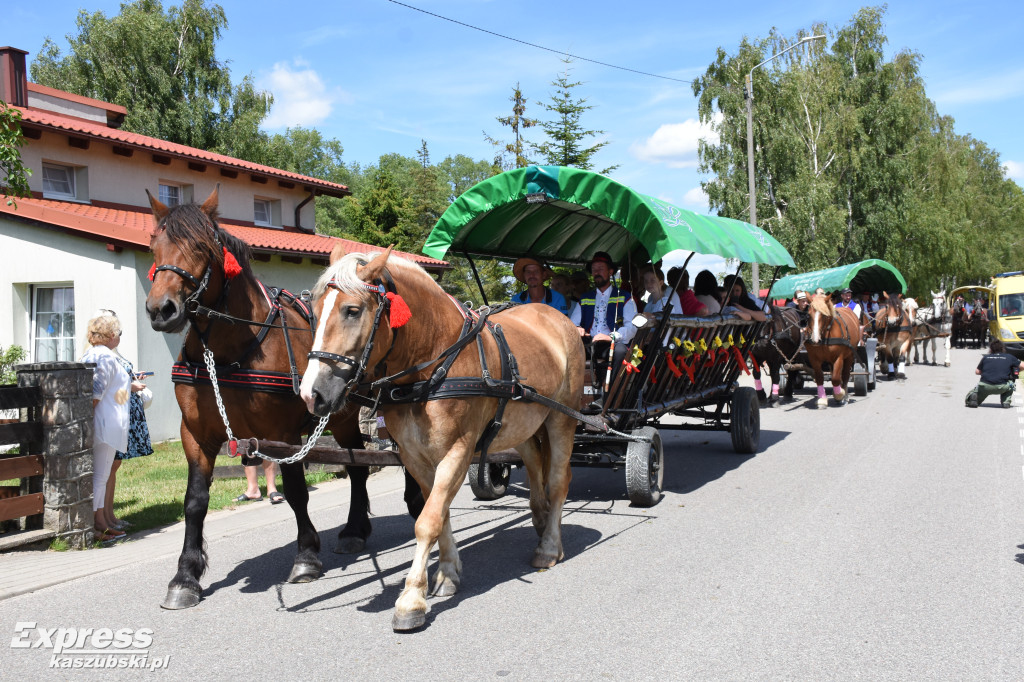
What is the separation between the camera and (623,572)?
5.24 metres

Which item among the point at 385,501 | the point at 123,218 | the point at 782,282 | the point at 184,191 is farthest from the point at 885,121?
the point at 385,501

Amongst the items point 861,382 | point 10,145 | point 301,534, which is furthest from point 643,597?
point 861,382

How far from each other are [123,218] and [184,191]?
386cm

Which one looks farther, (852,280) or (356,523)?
(852,280)

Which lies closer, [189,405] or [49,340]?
[189,405]

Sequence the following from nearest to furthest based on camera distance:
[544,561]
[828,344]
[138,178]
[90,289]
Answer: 1. [544,561]
2. [90,289]
3. [828,344]
4. [138,178]

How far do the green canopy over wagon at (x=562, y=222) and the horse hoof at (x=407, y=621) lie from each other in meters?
3.51

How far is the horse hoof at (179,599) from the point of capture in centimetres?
463

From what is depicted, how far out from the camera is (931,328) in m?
22.8

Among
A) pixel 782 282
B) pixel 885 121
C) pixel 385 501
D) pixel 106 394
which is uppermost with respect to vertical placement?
pixel 885 121

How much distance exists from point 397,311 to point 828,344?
11934mm

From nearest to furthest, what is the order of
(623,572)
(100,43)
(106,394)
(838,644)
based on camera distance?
(838,644) < (623,572) < (106,394) < (100,43)

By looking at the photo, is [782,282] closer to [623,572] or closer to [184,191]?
[184,191]

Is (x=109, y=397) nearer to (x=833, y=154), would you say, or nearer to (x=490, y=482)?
(x=490, y=482)
